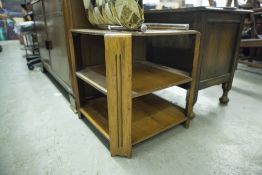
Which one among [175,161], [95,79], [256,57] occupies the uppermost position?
[95,79]

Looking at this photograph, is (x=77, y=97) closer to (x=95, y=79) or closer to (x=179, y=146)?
(x=95, y=79)

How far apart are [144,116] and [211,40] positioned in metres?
0.65

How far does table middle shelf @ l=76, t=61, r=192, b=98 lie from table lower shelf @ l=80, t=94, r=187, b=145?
0.24m

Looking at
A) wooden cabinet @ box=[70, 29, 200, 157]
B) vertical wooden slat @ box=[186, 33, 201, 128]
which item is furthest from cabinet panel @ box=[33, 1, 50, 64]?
vertical wooden slat @ box=[186, 33, 201, 128]

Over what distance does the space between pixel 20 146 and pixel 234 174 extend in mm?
1068

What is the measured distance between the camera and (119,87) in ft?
2.44

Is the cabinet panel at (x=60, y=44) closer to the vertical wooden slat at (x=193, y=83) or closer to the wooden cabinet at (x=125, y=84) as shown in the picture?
the wooden cabinet at (x=125, y=84)

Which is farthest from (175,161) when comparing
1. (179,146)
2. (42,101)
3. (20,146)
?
(42,101)

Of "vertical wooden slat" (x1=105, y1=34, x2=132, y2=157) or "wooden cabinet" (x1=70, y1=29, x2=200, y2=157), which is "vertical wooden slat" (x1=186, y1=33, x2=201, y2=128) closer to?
"wooden cabinet" (x1=70, y1=29, x2=200, y2=157)

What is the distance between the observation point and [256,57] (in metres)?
2.73

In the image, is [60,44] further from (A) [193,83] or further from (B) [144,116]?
(A) [193,83]

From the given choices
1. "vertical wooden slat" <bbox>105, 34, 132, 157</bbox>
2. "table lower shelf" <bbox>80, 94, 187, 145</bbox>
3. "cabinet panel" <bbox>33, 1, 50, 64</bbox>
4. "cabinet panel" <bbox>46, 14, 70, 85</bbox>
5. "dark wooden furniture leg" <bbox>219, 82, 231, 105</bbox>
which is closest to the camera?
"vertical wooden slat" <bbox>105, 34, 132, 157</bbox>

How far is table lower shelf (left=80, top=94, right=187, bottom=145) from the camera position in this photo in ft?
3.12

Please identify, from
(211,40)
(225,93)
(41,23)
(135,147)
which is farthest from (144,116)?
(41,23)
